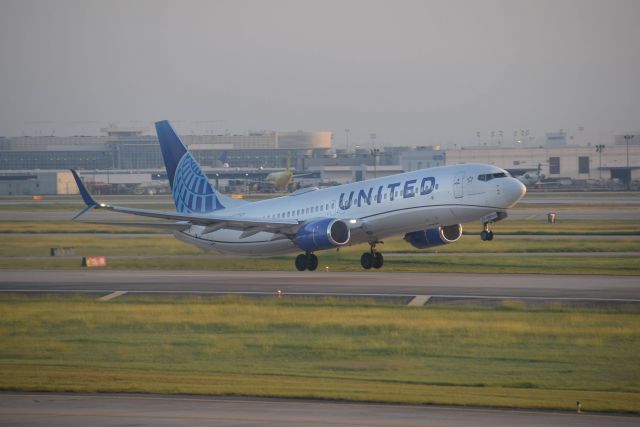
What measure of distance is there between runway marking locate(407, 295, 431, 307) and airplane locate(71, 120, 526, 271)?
29.5ft

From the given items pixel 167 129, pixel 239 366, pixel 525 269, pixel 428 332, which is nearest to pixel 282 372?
pixel 239 366

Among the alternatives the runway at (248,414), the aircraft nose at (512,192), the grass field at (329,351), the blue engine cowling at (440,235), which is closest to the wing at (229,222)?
the blue engine cowling at (440,235)

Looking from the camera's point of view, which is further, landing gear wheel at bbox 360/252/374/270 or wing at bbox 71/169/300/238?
landing gear wheel at bbox 360/252/374/270

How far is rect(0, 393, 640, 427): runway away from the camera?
80.0 feet

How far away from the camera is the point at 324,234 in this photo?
58.2 metres

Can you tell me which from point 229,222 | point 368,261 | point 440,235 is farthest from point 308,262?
point 440,235

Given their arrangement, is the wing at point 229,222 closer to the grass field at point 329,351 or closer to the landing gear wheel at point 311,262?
the landing gear wheel at point 311,262

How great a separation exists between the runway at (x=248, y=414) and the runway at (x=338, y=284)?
21991mm

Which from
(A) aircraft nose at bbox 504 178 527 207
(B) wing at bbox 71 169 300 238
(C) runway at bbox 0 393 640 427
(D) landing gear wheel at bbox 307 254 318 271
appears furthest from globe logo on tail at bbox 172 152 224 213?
(C) runway at bbox 0 393 640 427

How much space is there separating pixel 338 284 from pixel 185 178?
17504 mm

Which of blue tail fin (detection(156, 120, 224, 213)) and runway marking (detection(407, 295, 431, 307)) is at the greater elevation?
blue tail fin (detection(156, 120, 224, 213))

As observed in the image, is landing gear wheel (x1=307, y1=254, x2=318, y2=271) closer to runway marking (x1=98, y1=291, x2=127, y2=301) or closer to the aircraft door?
the aircraft door

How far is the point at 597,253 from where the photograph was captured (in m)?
71.1

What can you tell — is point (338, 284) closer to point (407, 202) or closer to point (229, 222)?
point (407, 202)
